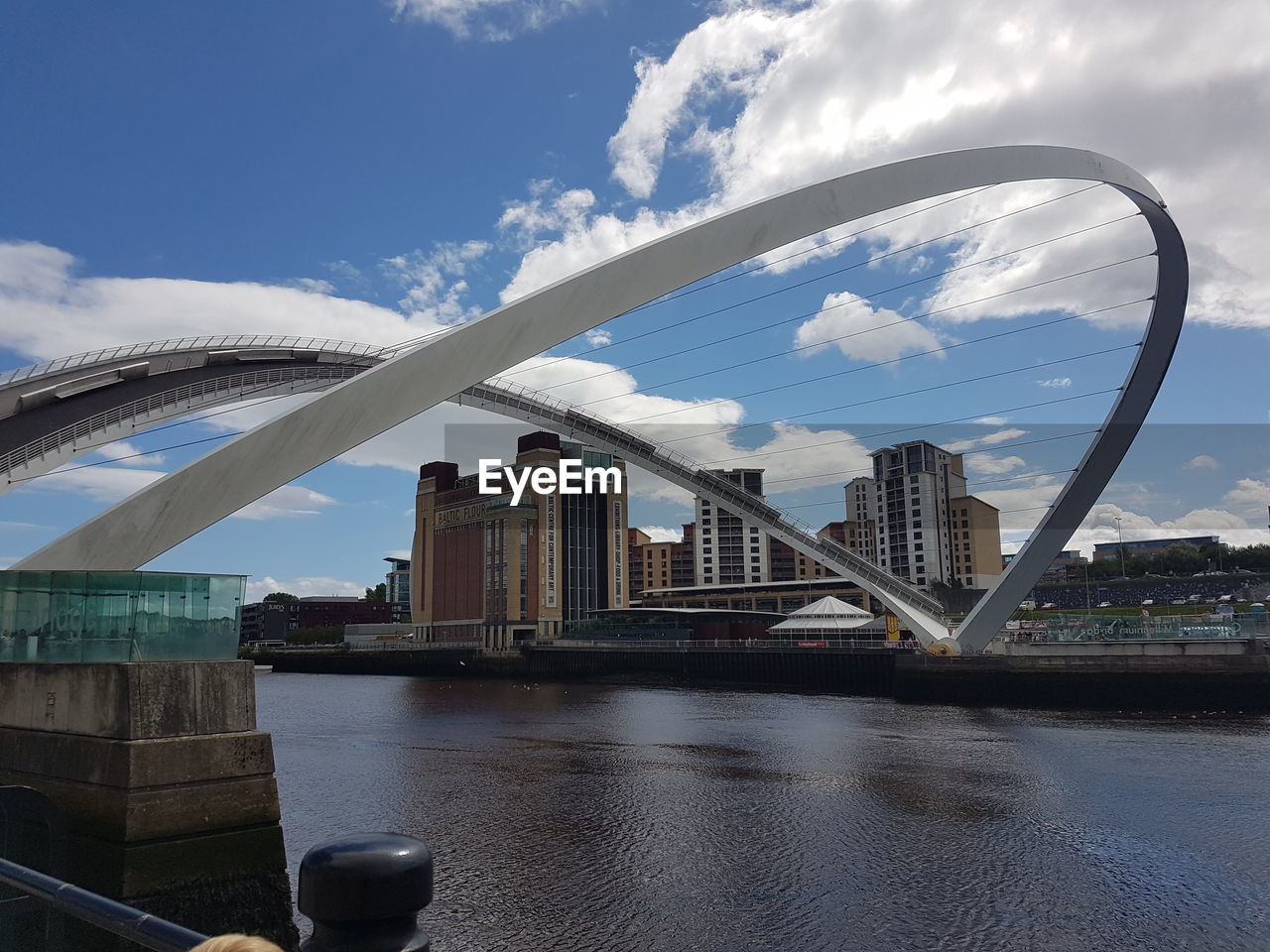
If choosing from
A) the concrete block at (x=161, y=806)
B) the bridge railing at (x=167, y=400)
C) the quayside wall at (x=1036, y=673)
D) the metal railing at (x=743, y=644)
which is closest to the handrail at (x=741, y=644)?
the metal railing at (x=743, y=644)

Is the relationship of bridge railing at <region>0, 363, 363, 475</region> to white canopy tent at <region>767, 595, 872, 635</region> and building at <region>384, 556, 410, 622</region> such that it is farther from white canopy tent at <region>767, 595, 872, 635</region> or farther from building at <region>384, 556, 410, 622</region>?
building at <region>384, 556, 410, 622</region>

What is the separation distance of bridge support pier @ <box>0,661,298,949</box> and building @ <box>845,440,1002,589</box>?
10309 cm

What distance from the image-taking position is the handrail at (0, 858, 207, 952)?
4.40 feet

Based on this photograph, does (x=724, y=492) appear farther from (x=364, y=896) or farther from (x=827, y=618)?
(x=364, y=896)

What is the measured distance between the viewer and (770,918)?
31.2 ft

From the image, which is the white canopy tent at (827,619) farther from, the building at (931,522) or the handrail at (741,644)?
the building at (931,522)

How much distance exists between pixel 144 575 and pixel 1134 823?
1361 cm

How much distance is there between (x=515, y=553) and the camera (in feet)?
285

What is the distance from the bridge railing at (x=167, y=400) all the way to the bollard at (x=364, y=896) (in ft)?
93.6

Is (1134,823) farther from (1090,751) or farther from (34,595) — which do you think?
(34,595)

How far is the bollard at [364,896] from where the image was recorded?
1367mm

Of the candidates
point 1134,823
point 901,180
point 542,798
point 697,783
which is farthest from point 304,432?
point 901,180

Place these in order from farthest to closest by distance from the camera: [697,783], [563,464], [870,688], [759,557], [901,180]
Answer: [759,557], [563,464], [870,688], [901,180], [697,783]

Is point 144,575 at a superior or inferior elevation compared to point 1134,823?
superior
